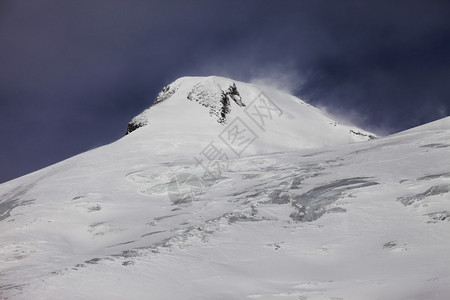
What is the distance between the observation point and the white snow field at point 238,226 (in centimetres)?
1316

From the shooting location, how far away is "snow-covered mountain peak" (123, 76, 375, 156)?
48906mm

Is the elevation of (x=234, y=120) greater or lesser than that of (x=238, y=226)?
greater

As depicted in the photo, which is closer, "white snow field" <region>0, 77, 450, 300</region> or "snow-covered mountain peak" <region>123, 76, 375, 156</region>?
"white snow field" <region>0, 77, 450, 300</region>

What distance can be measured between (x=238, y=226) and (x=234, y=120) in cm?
4175

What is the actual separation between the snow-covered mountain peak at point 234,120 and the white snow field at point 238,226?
38.5ft

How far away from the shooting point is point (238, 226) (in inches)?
749

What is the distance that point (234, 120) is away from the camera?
6009 cm

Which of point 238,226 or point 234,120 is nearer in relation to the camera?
point 238,226

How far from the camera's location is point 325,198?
67.6ft

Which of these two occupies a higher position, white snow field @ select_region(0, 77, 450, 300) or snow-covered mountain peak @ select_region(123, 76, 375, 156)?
snow-covered mountain peak @ select_region(123, 76, 375, 156)

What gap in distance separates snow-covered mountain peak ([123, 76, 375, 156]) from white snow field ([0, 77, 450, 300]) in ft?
38.5

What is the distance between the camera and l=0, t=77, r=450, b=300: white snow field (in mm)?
13164

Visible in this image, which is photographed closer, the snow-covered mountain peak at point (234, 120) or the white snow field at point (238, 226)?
the white snow field at point (238, 226)

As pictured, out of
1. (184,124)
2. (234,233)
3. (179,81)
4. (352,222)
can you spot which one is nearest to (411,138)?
(352,222)
